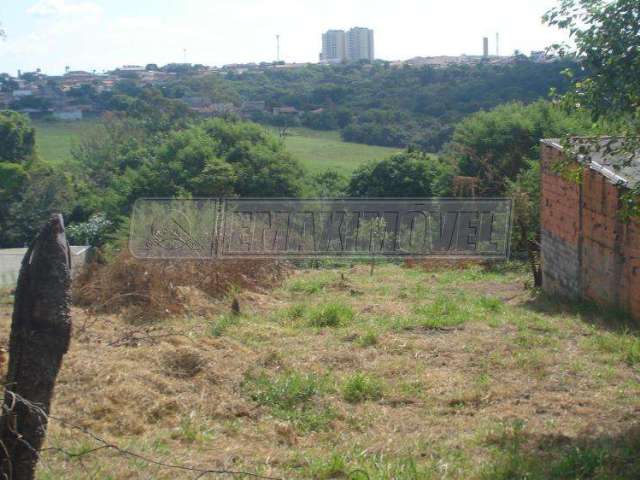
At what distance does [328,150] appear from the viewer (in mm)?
50406

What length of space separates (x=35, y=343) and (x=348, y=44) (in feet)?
455

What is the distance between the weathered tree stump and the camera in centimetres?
373

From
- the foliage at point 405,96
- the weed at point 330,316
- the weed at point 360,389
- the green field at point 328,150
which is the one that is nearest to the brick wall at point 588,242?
the weed at point 330,316

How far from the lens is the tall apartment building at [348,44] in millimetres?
134625

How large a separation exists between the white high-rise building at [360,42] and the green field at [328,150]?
81.1m

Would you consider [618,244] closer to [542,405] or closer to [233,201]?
[542,405]

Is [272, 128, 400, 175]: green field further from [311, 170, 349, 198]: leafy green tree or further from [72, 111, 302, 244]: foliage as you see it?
[72, 111, 302, 244]: foliage

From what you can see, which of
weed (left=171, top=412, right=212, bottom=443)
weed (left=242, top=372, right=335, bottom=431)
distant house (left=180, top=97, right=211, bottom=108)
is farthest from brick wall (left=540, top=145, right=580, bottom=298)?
distant house (left=180, top=97, right=211, bottom=108)

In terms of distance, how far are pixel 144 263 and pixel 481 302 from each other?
4.81 metres

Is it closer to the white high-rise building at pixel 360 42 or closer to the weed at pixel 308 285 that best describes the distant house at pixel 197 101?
the weed at pixel 308 285

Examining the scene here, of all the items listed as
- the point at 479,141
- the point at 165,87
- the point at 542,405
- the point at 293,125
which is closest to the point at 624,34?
the point at 542,405

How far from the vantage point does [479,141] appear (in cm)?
2575

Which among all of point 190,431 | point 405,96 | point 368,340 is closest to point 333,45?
point 405,96

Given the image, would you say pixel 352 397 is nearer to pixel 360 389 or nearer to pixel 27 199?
pixel 360 389
